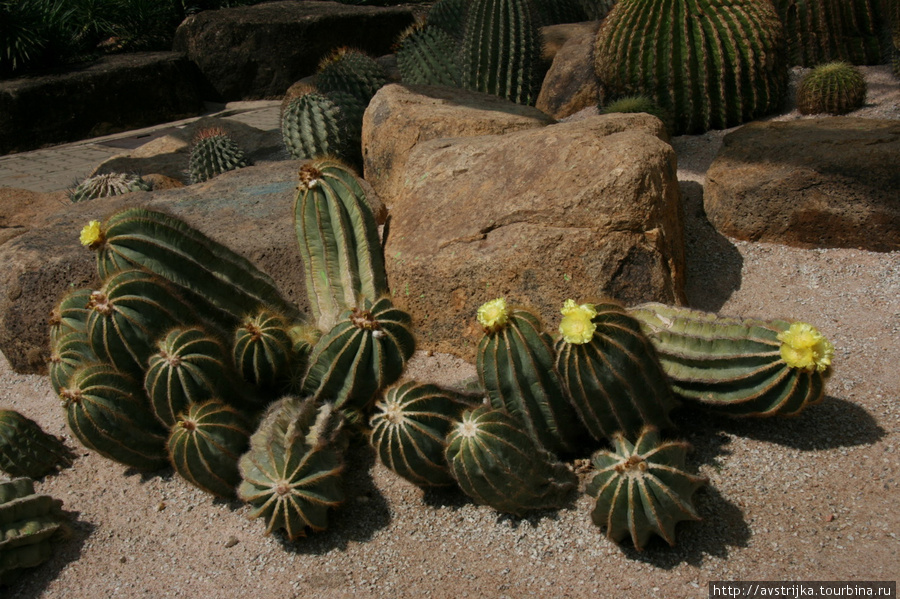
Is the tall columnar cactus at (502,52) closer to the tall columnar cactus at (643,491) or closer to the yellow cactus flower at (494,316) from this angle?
the yellow cactus flower at (494,316)

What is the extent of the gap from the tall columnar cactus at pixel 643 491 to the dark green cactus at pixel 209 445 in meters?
1.24

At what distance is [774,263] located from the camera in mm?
3836

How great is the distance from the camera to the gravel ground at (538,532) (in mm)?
2279

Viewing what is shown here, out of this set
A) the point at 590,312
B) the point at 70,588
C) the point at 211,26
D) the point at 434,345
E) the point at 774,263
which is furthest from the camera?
the point at 211,26

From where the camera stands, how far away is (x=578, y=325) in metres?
2.36

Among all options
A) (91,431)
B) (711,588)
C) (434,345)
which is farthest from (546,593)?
(91,431)

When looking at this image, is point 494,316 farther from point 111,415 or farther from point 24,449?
point 24,449

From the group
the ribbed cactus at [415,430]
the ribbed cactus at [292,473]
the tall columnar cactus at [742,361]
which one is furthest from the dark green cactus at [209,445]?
the tall columnar cactus at [742,361]

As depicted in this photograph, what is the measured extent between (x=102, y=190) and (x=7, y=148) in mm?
5468

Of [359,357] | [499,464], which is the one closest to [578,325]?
[499,464]

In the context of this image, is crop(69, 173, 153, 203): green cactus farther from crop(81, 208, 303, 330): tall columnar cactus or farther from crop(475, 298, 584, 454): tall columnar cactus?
crop(475, 298, 584, 454): tall columnar cactus

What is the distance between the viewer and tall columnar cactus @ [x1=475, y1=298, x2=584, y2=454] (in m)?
2.47

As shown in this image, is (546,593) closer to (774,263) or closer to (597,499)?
(597,499)

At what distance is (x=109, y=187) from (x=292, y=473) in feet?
13.4
